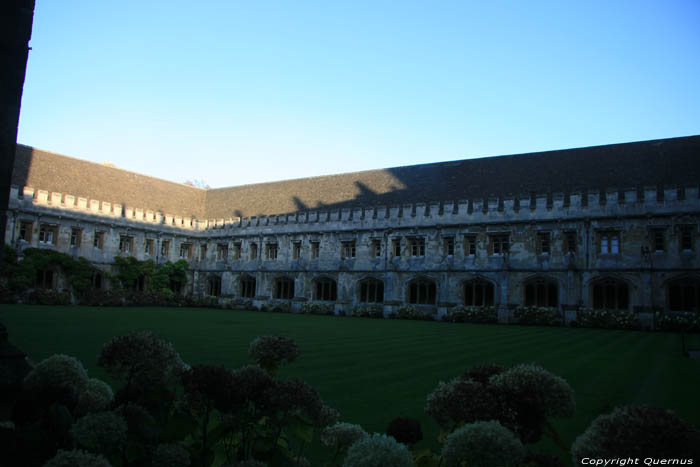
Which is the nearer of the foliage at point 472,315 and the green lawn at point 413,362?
the green lawn at point 413,362

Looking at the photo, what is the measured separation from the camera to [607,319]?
20938 millimetres

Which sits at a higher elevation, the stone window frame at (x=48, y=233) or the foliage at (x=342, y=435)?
the stone window frame at (x=48, y=233)

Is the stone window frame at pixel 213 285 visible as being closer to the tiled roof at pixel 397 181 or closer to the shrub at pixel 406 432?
the tiled roof at pixel 397 181

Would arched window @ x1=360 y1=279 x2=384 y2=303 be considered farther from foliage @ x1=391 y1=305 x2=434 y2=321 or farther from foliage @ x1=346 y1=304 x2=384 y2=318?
foliage @ x1=391 y1=305 x2=434 y2=321

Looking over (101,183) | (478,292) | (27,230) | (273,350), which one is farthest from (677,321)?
(101,183)

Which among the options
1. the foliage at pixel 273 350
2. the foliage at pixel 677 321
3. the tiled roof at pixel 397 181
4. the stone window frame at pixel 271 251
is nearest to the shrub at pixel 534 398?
the foliage at pixel 273 350

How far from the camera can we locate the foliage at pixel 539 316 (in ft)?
72.7

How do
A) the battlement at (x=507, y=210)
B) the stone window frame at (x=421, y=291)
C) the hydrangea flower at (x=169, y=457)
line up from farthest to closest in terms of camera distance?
the stone window frame at (x=421, y=291) → the battlement at (x=507, y=210) → the hydrangea flower at (x=169, y=457)

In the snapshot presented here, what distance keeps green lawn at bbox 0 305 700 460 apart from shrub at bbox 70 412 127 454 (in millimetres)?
3363

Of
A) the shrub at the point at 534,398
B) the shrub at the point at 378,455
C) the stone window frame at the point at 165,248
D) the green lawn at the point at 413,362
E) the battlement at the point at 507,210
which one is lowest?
the green lawn at the point at 413,362

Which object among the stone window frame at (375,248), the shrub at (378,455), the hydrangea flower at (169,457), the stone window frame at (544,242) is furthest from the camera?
the stone window frame at (375,248)

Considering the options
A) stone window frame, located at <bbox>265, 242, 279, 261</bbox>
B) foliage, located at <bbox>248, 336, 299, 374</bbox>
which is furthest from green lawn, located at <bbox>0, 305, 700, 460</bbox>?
stone window frame, located at <bbox>265, 242, 279, 261</bbox>

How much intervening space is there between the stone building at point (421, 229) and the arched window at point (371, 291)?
63mm

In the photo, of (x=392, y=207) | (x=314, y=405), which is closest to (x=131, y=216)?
(x=392, y=207)
